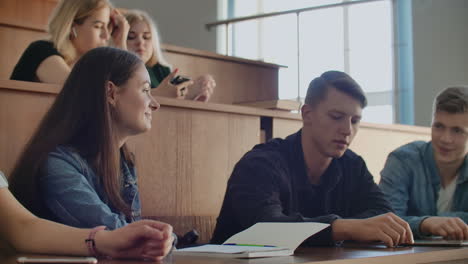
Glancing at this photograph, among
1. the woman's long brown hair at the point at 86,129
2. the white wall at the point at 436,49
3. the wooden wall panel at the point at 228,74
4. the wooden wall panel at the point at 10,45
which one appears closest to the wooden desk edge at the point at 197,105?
the woman's long brown hair at the point at 86,129

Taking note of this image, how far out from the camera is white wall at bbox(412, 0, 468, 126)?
15.8 ft

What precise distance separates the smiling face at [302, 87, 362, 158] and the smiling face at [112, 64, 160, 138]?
61 centimetres

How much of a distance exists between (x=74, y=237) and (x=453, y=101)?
160 cm

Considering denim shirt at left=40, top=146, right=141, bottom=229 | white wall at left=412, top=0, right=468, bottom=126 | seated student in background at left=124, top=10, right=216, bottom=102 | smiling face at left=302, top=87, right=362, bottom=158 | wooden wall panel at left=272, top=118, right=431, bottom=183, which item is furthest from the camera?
white wall at left=412, top=0, right=468, bottom=126

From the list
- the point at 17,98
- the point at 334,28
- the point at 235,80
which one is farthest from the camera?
the point at 334,28

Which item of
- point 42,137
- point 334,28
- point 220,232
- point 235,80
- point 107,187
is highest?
point 334,28

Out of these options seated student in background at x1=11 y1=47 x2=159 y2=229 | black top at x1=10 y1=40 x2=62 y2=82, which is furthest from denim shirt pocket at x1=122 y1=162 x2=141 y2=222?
black top at x1=10 y1=40 x2=62 y2=82

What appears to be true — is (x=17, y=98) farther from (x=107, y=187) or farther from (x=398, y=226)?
(x=398, y=226)

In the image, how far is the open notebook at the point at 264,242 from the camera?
117 centimetres

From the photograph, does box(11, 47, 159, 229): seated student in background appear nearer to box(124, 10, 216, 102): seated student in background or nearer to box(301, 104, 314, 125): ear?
box(301, 104, 314, 125): ear

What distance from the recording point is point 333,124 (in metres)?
2.05

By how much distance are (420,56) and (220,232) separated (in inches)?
135

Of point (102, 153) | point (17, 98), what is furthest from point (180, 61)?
point (102, 153)

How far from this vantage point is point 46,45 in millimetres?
2486
